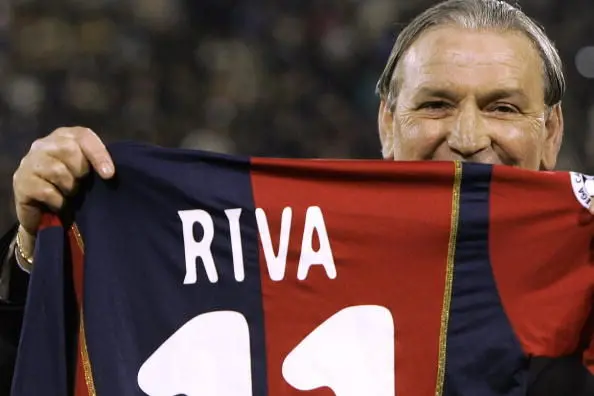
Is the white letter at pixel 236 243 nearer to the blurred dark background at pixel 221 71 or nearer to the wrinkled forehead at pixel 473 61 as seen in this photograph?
the wrinkled forehead at pixel 473 61

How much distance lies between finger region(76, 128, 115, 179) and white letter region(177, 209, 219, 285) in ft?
0.40

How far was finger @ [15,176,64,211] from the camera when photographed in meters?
1.73

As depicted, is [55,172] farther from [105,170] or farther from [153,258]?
[153,258]

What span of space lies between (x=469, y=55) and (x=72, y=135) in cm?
71

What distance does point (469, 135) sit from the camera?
2.03 m

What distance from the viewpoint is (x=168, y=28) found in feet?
15.1

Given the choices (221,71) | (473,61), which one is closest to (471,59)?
(473,61)

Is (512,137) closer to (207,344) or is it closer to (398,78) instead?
(398,78)

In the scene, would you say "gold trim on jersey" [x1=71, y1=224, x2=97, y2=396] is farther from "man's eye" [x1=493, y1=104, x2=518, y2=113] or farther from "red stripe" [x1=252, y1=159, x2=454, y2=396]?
"man's eye" [x1=493, y1=104, x2=518, y2=113]

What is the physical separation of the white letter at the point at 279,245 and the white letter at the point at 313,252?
0.02 meters

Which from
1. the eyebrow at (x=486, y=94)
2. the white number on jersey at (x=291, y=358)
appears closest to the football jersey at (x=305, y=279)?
the white number on jersey at (x=291, y=358)

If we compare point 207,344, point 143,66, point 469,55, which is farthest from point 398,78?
point 143,66

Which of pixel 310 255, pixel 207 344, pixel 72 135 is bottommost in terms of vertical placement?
pixel 207 344

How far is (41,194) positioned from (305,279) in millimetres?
383
